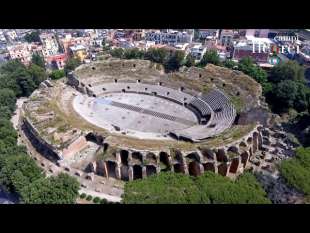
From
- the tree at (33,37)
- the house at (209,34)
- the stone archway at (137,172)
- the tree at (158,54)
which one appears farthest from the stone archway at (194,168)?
the tree at (33,37)

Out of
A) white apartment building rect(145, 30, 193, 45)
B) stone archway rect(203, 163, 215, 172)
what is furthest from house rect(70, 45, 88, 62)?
stone archway rect(203, 163, 215, 172)

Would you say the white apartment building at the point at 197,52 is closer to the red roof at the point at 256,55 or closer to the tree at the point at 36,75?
the red roof at the point at 256,55

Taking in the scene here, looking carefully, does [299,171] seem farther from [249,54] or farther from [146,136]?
[249,54]

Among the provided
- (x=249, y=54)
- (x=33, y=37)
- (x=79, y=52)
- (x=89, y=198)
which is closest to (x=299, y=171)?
(x=89, y=198)

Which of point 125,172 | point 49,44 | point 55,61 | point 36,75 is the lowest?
point 125,172
